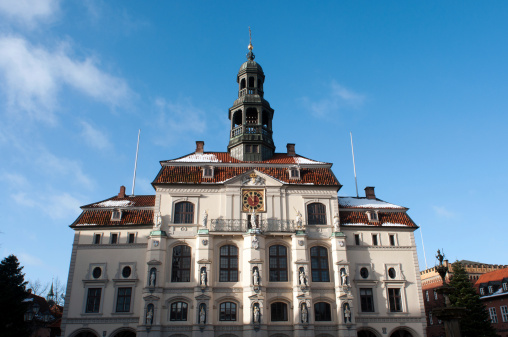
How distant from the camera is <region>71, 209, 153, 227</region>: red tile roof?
37281mm

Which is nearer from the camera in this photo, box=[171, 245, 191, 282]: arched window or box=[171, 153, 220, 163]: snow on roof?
box=[171, 245, 191, 282]: arched window

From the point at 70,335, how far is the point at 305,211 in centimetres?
2246

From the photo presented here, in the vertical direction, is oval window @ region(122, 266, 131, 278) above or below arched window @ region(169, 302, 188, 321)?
above

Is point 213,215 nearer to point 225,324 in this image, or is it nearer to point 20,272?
point 225,324

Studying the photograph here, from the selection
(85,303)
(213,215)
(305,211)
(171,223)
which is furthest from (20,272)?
(305,211)

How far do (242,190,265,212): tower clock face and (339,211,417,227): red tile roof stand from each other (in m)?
7.86

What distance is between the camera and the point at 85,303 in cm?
3469

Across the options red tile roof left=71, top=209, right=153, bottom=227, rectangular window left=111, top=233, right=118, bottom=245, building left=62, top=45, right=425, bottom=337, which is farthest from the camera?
red tile roof left=71, top=209, right=153, bottom=227

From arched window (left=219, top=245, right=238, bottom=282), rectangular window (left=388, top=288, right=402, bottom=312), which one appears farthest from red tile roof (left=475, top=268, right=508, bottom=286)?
arched window (left=219, top=245, right=238, bottom=282)

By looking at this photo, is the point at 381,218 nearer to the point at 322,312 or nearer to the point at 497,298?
the point at 322,312

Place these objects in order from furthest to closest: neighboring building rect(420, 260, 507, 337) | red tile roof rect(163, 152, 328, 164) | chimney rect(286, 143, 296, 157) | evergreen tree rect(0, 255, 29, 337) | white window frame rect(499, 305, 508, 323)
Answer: neighboring building rect(420, 260, 507, 337), white window frame rect(499, 305, 508, 323), chimney rect(286, 143, 296, 157), red tile roof rect(163, 152, 328, 164), evergreen tree rect(0, 255, 29, 337)

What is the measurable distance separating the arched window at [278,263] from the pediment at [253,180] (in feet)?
19.3

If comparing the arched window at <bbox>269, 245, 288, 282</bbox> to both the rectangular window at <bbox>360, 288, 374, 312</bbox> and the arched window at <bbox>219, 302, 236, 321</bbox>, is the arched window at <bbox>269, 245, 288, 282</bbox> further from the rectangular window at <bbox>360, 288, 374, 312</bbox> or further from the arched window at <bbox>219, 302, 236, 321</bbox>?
the rectangular window at <bbox>360, 288, 374, 312</bbox>

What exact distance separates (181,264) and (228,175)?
9.26 m
